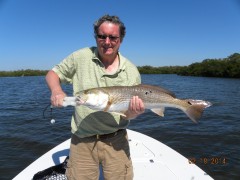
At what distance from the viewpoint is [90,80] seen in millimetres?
3402

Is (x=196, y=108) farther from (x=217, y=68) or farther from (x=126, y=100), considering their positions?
(x=217, y=68)

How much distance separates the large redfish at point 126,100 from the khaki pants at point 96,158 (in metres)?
0.50

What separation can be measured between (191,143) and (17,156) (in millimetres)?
5554

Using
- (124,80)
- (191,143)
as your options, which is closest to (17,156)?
(191,143)

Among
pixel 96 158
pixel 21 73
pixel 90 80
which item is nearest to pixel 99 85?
pixel 90 80

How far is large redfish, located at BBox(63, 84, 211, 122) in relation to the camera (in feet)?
10.2

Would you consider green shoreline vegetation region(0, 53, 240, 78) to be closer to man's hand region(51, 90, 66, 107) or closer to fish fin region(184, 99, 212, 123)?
fish fin region(184, 99, 212, 123)

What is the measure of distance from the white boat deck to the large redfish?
1.65m

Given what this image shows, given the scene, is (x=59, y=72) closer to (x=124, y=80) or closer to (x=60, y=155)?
(x=124, y=80)

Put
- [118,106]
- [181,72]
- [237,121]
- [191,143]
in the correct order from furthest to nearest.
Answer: [181,72]
[237,121]
[191,143]
[118,106]

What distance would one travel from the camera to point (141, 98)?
3.36 meters

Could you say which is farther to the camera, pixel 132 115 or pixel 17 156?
pixel 17 156

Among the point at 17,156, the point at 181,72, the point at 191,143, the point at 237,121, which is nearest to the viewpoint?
the point at 17,156

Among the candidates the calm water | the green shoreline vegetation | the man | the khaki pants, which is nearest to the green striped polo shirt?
the man
